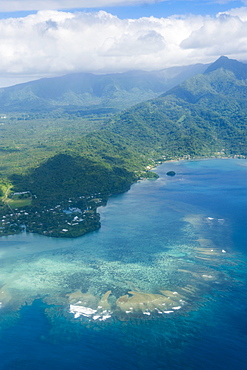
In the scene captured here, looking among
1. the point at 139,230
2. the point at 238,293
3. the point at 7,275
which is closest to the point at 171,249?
the point at 139,230

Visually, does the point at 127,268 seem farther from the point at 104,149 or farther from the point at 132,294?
the point at 104,149

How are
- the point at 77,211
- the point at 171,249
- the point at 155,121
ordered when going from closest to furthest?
the point at 171,249 → the point at 77,211 → the point at 155,121

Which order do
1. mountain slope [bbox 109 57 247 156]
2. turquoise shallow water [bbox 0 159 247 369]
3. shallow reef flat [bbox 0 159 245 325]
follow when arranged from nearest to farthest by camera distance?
1. turquoise shallow water [bbox 0 159 247 369]
2. shallow reef flat [bbox 0 159 245 325]
3. mountain slope [bbox 109 57 247 156]

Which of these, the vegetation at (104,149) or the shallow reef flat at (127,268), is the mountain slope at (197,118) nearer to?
the vegetation at (104,149)

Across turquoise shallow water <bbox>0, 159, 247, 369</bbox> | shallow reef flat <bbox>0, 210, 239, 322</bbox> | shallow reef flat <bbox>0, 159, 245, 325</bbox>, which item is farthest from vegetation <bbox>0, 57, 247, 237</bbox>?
shallow reef flat <bbox>0, 210, 239, 322</bbox>

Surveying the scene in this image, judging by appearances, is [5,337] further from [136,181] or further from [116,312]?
[136,181]

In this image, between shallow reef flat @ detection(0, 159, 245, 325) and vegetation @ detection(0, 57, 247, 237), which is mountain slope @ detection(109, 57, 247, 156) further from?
shallow reef flat @ detection(0, 159, 245, 325)
